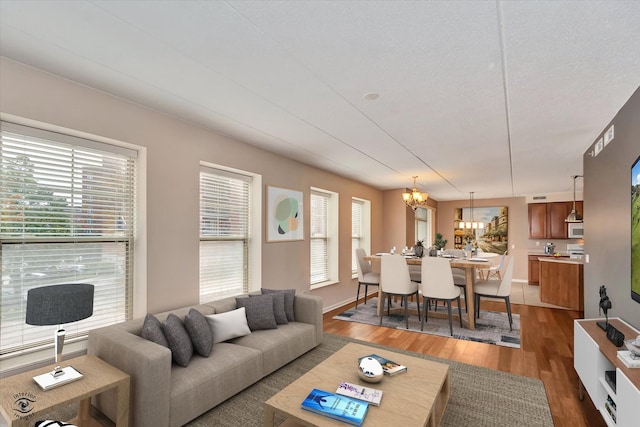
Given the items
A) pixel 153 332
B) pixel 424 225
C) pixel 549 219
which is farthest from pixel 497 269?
pixel 153 332

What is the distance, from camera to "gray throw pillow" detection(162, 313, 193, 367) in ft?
8.11

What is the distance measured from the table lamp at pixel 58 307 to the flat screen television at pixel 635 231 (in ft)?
12.0

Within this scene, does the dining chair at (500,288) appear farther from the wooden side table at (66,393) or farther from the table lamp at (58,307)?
the table lamp at (58,307)

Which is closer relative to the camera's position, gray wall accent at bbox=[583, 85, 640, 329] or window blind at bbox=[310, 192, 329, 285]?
gray wall accent at bbox=[583, 85, 640, 329]

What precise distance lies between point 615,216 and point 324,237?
4013mm

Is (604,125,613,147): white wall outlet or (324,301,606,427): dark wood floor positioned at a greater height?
(604,125,613,147): white wall outlet

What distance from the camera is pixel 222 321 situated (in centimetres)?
299

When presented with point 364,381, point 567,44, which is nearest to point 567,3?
point 567,44

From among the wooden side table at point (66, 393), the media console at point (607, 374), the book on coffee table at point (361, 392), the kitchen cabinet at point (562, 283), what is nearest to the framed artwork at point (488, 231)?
the kitchen cabinet at point (562, 283)

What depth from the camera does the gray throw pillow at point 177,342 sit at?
2473 mm

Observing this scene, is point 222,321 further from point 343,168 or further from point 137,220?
point 343,168

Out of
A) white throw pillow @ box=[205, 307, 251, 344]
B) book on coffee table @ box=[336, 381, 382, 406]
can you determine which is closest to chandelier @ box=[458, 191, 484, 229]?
white throw pillow @ box=[205, 307, 251, 344]

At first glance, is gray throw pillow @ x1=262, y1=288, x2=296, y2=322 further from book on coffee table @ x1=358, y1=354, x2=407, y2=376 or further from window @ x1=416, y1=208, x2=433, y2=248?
window @ x1=416, y1=208, x2=433, y2=248

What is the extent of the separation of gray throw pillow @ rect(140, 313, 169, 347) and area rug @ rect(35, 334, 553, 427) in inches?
23.6
